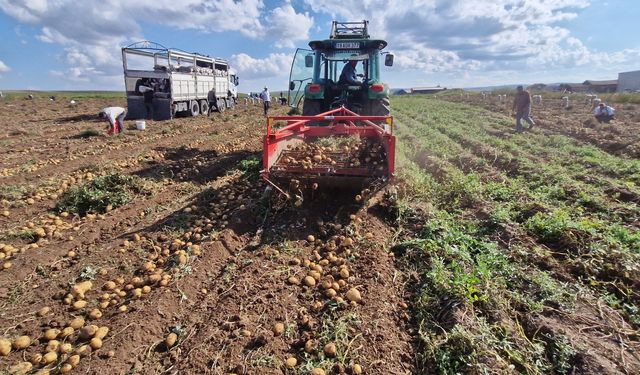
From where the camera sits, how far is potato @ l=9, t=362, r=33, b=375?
2.57 metres

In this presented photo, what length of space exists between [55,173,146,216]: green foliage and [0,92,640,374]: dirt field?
0.10 ft

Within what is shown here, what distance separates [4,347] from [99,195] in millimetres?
3506

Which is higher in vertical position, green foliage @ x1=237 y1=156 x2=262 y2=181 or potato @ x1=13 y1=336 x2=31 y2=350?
green foliage @ x1=237 y1=156 x2=262 y2=181

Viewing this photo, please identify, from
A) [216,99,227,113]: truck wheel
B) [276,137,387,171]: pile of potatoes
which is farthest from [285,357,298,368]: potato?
[216,99,227,113]: truck wheel

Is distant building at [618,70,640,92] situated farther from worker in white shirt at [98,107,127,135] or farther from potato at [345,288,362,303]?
potato at [345,288,362,303]

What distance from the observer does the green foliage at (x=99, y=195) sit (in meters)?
5.81

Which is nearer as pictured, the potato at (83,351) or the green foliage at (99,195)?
the potato at (83,351)

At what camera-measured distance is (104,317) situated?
323 cm

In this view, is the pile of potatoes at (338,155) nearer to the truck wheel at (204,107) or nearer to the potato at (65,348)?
the potato at (65,348)

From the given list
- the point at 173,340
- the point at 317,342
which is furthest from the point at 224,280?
the point at 317,342

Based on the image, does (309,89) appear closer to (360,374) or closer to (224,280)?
(224,280)

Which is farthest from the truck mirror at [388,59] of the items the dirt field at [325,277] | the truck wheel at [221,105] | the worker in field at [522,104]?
the truck wheel at [221,105]

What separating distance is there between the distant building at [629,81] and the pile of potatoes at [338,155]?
62.4m

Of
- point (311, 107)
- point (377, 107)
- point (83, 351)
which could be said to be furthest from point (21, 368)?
point (377, 107)
